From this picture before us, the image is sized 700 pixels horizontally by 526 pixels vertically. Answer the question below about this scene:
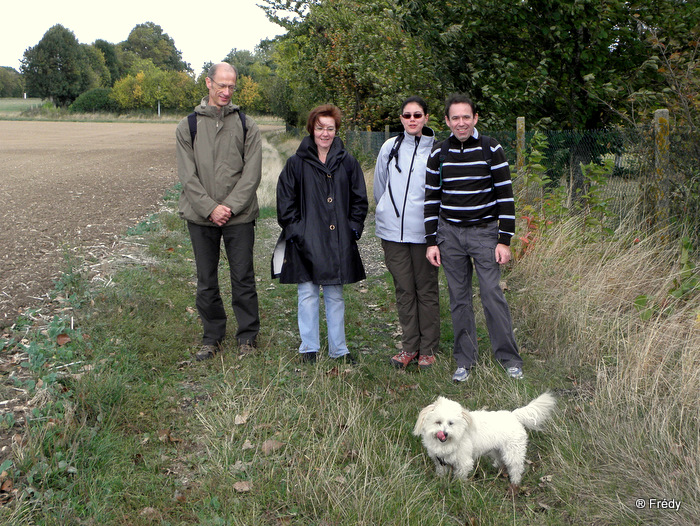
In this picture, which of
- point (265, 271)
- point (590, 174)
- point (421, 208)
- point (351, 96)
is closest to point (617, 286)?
point (590, 174)

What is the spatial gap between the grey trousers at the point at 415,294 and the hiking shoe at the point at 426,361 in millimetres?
32

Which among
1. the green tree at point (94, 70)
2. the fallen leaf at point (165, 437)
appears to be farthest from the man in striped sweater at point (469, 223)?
the green tree at point (94, 70)

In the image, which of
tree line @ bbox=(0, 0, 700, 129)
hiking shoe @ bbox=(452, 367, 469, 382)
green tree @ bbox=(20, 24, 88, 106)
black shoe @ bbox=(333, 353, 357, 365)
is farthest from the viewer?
green tree @ bbox=(20, 24, 88, 106)

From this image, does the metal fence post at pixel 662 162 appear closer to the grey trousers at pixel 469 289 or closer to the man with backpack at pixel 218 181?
the grey trousers at pixel 469 289

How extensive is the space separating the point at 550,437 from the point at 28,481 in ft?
10.1

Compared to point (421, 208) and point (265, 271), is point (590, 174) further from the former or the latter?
point (265, 271)

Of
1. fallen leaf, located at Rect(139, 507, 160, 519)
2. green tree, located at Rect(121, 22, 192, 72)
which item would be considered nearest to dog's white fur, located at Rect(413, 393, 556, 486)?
fallen leaf, located at Rect(139, 507, 160, 519)

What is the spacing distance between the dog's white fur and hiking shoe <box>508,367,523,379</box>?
0.95 meters

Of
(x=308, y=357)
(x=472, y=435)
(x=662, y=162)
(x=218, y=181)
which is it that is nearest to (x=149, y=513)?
(x=472, y=435)

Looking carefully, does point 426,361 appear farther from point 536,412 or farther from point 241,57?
point 241,57

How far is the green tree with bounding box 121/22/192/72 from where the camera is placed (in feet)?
426

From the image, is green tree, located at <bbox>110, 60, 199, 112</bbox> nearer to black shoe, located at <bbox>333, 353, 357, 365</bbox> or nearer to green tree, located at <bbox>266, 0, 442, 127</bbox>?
green tree, located at <bbox>266, 0, 442, 127</bbox>

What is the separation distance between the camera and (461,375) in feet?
16.7

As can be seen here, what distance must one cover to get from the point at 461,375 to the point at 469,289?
0.70 meters
